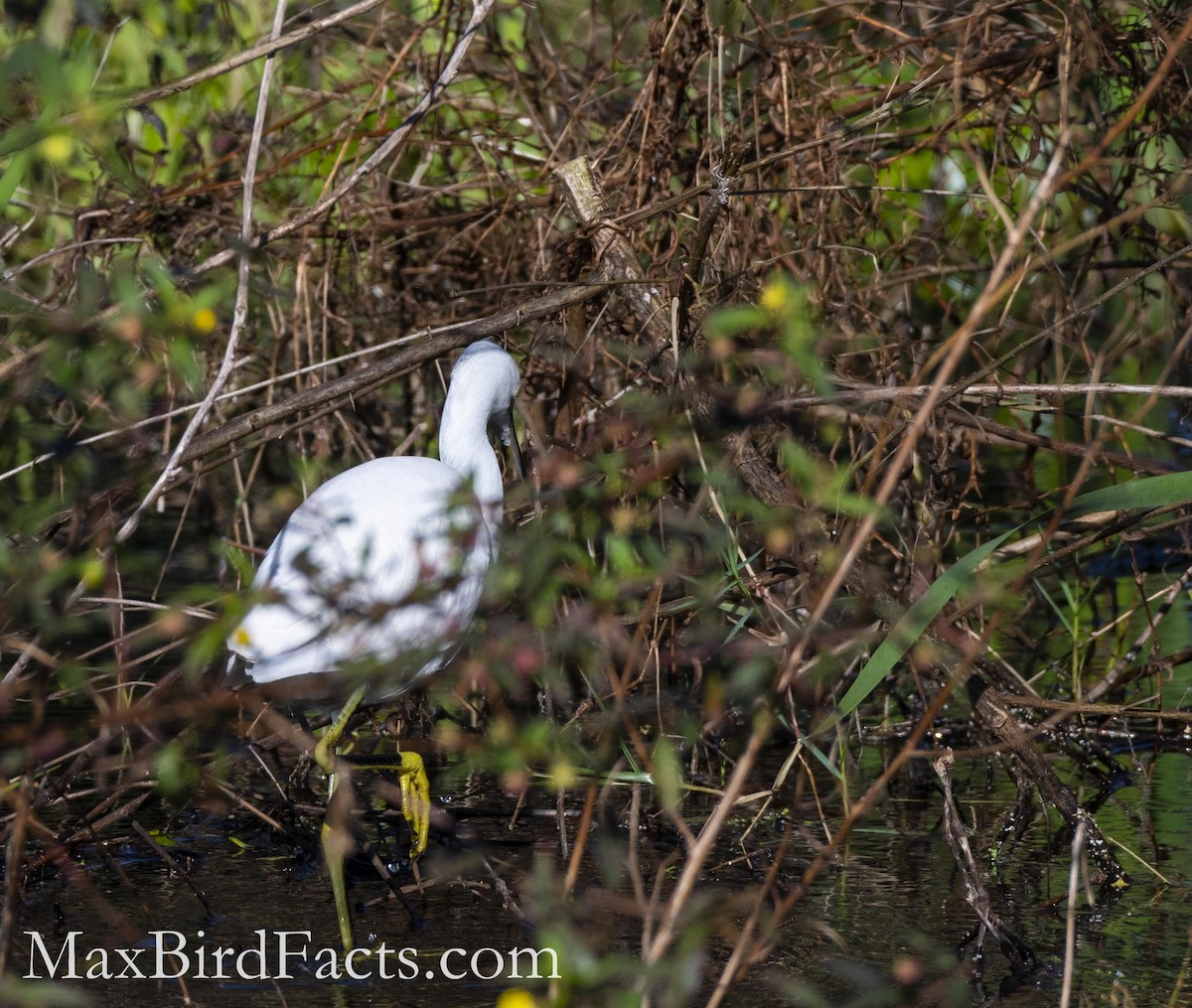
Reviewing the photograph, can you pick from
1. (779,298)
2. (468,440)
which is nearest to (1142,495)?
(779,298)

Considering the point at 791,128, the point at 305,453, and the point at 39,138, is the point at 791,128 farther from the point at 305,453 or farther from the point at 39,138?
the point at 39,138

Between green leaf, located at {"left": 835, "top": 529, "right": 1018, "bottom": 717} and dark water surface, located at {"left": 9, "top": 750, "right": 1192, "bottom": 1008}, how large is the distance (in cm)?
37

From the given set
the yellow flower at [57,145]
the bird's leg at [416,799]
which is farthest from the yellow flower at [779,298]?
the bird's leg at [416,799]

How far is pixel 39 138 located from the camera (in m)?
1.63

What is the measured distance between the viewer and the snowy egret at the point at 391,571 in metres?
1.61

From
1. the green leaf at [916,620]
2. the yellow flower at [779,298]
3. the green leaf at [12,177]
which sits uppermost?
the green leaf at [12,177]

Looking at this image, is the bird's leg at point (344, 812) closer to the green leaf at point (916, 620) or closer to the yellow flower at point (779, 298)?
the green leaf at point (916, 620)

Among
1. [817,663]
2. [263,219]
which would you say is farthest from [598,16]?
[817,663]

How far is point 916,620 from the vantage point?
2.15 metres

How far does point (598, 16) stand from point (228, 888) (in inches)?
119

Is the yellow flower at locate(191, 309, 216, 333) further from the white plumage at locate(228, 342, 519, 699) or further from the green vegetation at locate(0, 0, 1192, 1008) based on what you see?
the white plumage at locate(228, 342, 519, 699)

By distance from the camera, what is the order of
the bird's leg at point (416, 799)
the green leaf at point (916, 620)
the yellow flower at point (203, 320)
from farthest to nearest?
the bird's leg at point (416, 799) → the green leaf at point (916, 620) → the yellow flower at point (203, 320)

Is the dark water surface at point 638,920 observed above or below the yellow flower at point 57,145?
below

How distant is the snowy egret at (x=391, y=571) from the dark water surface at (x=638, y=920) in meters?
0.15
